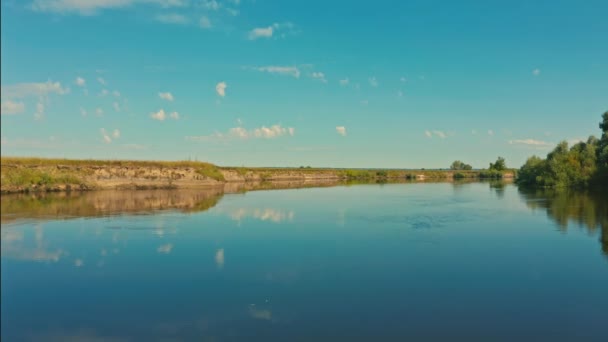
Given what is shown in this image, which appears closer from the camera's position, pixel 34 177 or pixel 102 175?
pixel 34 177

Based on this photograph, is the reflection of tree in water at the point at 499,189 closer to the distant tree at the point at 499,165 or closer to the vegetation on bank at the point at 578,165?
the vegetation on bank at the point at 578,165

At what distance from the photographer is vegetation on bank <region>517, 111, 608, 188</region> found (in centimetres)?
5812

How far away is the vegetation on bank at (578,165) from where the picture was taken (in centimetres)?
5812

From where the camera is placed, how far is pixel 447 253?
54.8 ft

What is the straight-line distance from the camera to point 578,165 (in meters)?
61.6

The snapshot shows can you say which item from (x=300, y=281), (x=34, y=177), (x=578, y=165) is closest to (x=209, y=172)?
(x=34, y=177)

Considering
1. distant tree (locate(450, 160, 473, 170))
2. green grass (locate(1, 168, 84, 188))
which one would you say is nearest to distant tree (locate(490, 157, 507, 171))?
distant tree (locate(450, 160, 473, 170))

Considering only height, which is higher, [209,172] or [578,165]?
[578,165]

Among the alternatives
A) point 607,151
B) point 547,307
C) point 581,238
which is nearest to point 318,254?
point 547,307

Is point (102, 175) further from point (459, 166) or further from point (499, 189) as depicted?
point (459, 166)

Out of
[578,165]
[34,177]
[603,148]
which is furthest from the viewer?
[578,165]

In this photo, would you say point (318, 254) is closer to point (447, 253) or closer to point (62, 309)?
point (447, 253)

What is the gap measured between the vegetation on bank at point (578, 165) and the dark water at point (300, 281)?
143 feet

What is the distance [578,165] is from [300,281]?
66204mm
